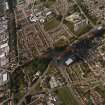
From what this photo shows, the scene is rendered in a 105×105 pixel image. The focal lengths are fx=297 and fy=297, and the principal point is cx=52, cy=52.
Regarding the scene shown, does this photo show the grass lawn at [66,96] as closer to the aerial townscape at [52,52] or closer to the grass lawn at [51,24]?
the aerial townscape at [52,52]

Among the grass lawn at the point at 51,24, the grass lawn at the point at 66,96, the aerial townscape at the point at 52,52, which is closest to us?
the grass lawn at the point at 66,96

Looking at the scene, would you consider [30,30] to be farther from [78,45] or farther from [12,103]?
[12,103]

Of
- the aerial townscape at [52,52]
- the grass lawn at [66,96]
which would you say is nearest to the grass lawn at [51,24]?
the aerial townscape at [52,52]

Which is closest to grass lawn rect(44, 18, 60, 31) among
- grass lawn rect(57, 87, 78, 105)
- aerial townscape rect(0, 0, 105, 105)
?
aerial townscape rect(0, 0, 105, 105)

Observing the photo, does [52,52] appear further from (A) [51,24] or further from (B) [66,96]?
(B) [66,96]

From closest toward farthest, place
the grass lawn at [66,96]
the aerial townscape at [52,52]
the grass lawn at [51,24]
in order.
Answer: the grass lawn at [66,96], the aerial townscape at [52,52], the grass lawn at [51,24]

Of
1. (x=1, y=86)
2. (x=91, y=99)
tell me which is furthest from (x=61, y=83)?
(x=1, y=86)

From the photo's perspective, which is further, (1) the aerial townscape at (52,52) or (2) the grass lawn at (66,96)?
(1) the aerial townscape at (52,52)

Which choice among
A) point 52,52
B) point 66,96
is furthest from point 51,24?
point 66,96
